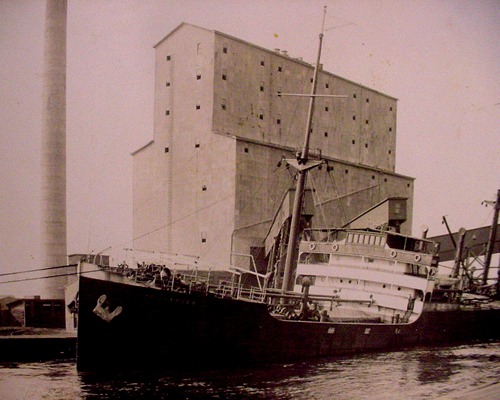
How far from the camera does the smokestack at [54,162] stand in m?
22.6

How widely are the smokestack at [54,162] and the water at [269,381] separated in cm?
846

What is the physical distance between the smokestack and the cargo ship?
12.2 ft

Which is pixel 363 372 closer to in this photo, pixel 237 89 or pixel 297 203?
pixel 297 203

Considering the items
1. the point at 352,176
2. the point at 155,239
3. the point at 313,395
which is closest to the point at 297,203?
the point at 313,395

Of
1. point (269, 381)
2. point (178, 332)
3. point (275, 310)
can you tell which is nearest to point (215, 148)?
point (275, 310)

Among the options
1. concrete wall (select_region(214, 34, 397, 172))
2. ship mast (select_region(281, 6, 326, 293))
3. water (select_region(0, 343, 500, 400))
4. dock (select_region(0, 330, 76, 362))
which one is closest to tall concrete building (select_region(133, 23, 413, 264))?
concrete wall (select_region(214, 34, 397, 172))

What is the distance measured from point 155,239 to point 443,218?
1428 cm

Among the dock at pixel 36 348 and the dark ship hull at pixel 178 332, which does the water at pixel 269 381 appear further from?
the dock at pixel 36 348

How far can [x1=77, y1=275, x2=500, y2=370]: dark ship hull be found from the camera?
13.9 metres

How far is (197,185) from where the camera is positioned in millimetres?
27594

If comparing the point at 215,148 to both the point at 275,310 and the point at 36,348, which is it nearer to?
the point at 275,310

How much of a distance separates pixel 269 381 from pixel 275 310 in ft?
15.0

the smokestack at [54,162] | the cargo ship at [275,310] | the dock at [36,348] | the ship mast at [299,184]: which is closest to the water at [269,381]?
the cargo ship at [275,310]

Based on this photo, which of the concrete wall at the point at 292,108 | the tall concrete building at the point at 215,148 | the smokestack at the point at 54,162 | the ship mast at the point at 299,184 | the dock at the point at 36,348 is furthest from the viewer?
the concrete wall at the point at 292,108
